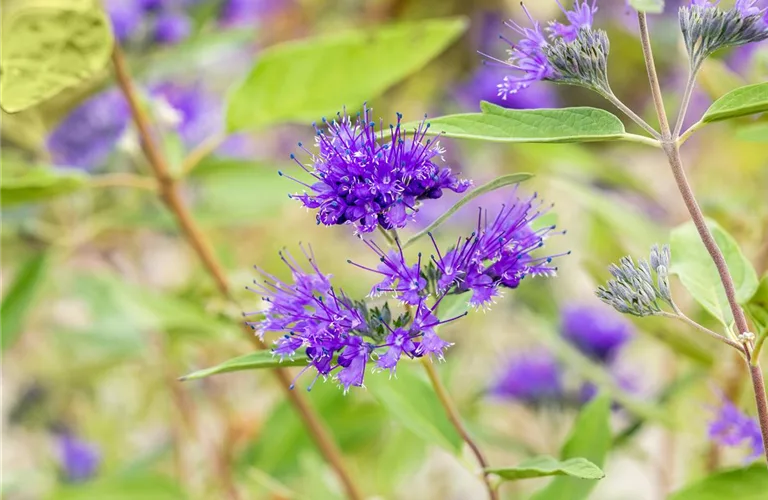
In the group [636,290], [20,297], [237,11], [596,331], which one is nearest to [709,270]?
[636,290]

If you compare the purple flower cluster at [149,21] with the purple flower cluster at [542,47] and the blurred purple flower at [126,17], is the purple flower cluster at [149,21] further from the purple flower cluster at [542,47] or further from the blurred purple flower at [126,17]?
the purple flower cluster at [542,47]

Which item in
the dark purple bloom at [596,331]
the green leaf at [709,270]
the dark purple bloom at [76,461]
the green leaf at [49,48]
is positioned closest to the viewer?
the green leaf at [709,270]

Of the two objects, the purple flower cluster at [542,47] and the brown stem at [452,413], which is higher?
the purple flower cluster at [542,47]

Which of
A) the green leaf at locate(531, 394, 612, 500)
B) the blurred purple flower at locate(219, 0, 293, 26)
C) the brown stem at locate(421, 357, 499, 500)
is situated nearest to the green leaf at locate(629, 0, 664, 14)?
the brown stem at locate(421, 357, 499, 500)

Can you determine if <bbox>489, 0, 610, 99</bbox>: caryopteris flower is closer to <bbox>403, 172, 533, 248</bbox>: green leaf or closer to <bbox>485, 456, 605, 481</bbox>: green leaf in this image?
<bbox>403, 172, 533, 248</bbox>: green leaf

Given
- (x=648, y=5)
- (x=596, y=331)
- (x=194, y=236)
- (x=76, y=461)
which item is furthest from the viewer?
(x=76, y=461)

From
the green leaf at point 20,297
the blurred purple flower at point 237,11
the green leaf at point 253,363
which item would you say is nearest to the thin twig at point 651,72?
the green leaf at point 253,363

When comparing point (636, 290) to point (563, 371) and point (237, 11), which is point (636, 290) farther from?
point (237, 11)
